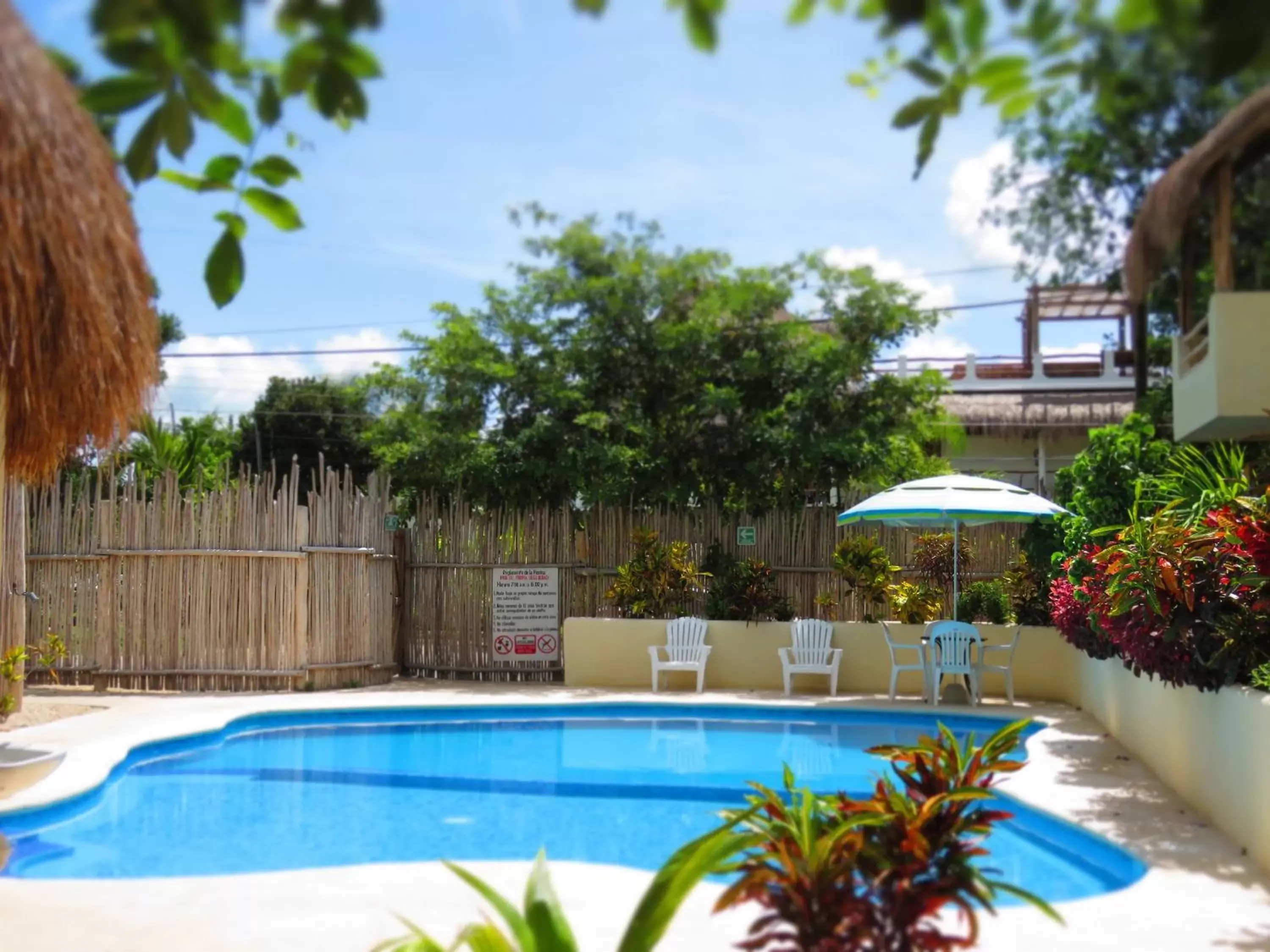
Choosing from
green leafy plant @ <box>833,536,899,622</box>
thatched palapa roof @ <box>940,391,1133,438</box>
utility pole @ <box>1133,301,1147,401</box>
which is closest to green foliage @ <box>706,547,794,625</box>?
green leafy plant @ <box>833,536,899,622</box>

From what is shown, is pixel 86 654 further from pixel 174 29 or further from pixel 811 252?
pixel 174 29

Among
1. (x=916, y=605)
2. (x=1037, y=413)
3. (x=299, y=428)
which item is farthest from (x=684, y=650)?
(x=299, y=428)

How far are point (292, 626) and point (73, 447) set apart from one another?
7.10m

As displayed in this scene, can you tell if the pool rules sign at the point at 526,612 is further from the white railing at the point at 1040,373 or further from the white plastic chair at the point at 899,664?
the white railing at the point at 1040,373

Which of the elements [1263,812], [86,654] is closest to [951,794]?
[1263,812]

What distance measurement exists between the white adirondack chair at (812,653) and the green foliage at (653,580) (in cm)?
124

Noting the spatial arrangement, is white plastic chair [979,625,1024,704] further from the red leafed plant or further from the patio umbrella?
the red leafed plant

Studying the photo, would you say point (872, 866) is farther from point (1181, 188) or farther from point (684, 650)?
point (1181, 188)

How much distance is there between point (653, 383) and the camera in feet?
45.6

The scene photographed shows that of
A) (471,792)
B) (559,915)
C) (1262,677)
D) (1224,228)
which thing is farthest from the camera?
(1224,228)

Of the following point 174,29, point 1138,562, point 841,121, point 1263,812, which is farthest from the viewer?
point 1138,562

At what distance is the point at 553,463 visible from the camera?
43.7 ft

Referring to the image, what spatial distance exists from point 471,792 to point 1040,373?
19.6 m

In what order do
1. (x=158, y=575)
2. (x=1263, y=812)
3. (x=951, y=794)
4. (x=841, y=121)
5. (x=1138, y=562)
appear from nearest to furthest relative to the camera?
(x=951, y=794) < (x=841, y=121) < (x=1263, y=812) < (x=1138, y=562) < (x=158, y=575)
